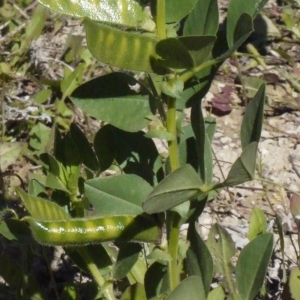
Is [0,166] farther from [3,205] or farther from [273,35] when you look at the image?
[273,35]

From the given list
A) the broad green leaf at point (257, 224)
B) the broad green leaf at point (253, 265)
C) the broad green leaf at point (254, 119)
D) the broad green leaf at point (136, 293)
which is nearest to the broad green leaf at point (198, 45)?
the broad green leaf at point (254, 119)

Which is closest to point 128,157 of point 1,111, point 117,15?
point 117,15

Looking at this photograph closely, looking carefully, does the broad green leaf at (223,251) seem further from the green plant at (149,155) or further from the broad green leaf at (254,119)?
the broad green leaf at (254,119)

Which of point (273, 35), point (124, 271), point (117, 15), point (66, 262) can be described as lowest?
point (66, 262)

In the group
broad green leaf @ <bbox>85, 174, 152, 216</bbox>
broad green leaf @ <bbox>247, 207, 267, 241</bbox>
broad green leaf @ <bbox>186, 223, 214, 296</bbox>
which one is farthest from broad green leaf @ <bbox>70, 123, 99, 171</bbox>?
broad green leaf @ <bbox>247, 207, 267, 241</bbox>

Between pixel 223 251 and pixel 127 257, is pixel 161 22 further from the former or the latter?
pixel 223 251
